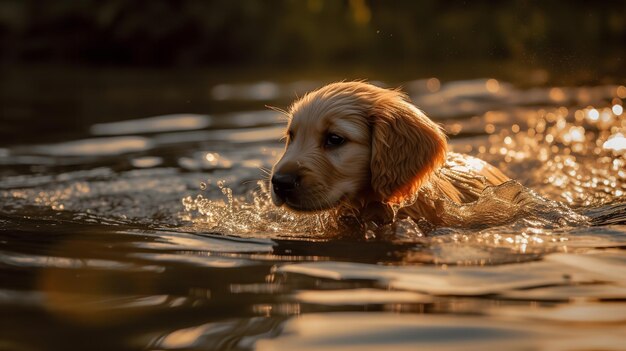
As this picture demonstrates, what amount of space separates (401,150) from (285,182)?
0.78m

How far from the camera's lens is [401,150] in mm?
5227

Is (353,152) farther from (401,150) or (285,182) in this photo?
(285,182)

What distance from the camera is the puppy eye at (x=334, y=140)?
17.3ft

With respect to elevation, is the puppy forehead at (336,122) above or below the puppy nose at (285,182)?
above

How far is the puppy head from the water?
241 millimetres

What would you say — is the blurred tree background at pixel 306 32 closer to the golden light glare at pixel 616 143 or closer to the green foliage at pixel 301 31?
the green foliage at pixel 301 31

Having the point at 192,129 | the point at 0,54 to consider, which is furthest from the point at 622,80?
the point at 0,54

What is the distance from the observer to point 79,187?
7.36 m

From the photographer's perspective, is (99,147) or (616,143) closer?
(616,143)

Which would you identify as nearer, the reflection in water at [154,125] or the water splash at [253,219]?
the water splash at [253,219]

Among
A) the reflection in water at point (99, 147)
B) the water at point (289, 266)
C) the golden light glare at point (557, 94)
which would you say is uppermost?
the golden light glare at point (557, 94)

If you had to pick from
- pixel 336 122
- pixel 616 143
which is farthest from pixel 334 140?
pixel 616 143

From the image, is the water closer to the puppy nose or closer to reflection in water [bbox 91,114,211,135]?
the puppy nose

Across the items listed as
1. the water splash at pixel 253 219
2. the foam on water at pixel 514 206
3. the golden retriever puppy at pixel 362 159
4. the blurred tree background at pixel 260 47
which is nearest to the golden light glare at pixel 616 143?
the foam on water at pixel 514 206
